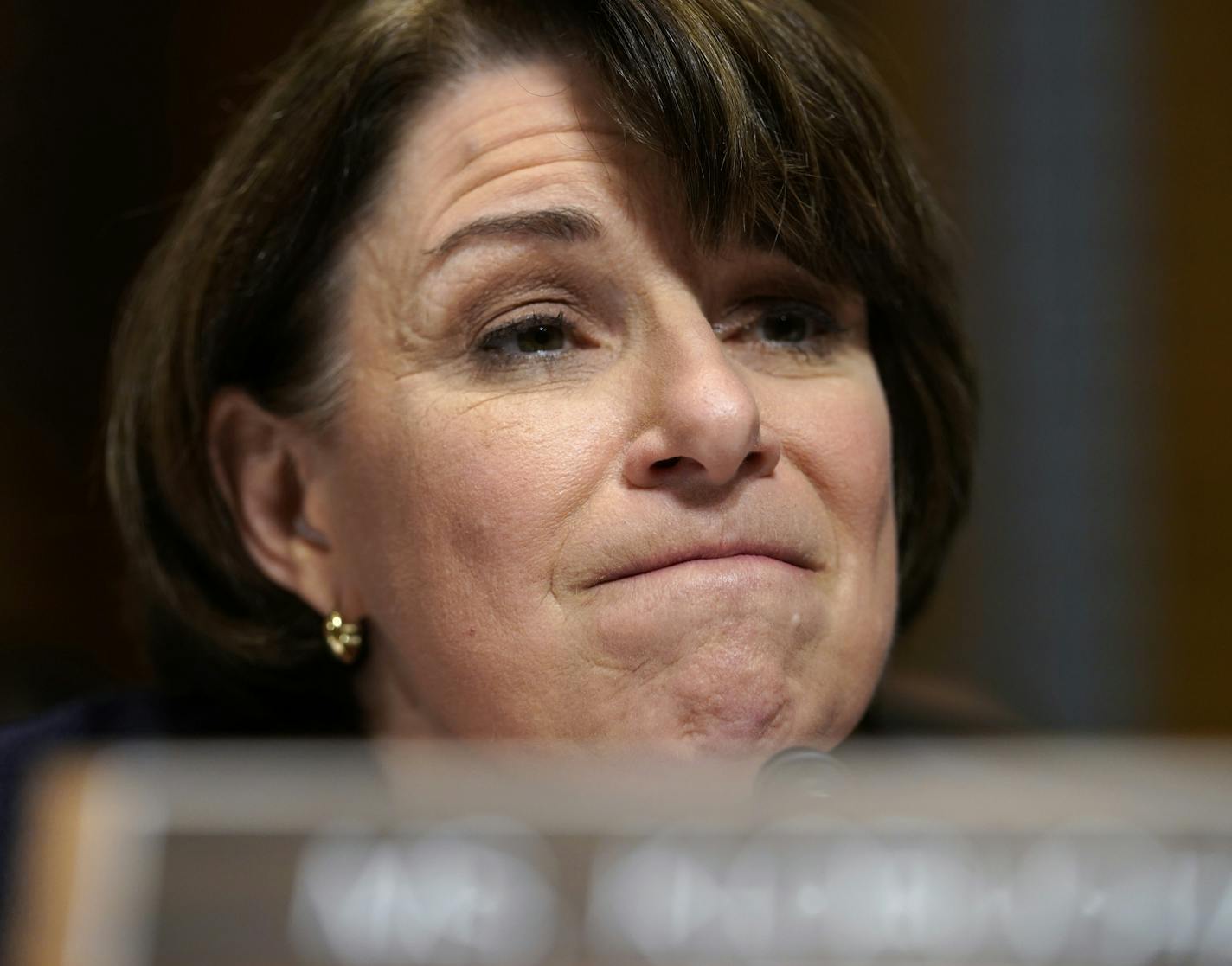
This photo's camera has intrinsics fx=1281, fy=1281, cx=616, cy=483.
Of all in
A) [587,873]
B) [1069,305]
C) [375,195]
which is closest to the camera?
[587,873]

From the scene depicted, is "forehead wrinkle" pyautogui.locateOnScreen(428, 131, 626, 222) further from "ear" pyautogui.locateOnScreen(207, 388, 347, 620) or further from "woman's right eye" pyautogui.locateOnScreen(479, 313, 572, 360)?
"ear" pyautogui.locateOnScreen(207, 388, 347, 620)

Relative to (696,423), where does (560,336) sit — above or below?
above

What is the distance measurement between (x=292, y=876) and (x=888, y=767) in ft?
0.88

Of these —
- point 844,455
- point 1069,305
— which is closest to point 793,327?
point 844,455

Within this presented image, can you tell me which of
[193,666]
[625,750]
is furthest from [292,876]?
[193,666]

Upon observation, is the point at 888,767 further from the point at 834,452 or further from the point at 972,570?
the point at 972,570

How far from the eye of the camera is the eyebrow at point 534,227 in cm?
101

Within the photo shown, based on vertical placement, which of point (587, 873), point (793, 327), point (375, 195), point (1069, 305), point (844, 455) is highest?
point (1069, 305)

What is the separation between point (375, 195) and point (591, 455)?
1.13 ft

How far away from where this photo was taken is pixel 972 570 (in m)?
2.00

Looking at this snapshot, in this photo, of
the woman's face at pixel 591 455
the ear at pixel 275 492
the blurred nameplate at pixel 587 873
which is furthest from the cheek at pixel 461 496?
the blurred nameplate at pixel 587 873

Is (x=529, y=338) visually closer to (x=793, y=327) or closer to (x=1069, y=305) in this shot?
(x=793, y=327)

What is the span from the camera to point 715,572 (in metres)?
0.93

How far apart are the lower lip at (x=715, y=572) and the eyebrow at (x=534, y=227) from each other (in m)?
0.27
